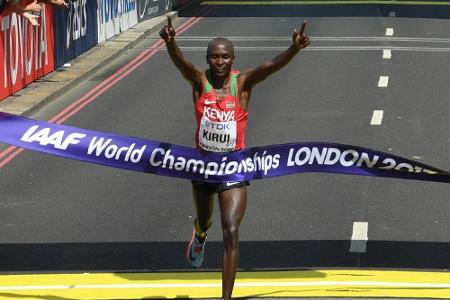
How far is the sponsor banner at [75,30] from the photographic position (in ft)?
87.9

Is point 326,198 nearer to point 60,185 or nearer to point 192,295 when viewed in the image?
point 60,185

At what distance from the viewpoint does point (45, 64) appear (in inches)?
1013

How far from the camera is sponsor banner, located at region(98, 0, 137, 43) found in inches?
1229

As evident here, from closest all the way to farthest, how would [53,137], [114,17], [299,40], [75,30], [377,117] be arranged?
[299,40], [53,137], [377,117], [75,30], [114,17]

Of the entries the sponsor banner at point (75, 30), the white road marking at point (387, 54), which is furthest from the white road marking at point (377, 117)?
the sponsor banner at point (75, 30)

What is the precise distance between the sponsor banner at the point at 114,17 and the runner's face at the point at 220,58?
20.4 metres

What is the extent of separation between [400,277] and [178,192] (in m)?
4.71

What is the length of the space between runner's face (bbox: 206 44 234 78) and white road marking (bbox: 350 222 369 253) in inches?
116

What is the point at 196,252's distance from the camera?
11352mm

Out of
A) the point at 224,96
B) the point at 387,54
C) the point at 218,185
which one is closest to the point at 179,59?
the point at 224,96

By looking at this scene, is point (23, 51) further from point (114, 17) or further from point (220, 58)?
point (220, 58)

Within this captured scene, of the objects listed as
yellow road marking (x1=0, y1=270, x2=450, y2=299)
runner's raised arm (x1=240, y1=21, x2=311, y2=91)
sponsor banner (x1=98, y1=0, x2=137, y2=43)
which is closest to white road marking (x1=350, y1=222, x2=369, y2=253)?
yellow road marking (x1=0, y1=270, x2=450, y2=299)

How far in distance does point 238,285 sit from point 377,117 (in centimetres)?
1023

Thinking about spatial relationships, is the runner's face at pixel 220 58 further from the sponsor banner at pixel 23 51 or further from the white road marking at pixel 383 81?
the white road marking at pixel 383 81
